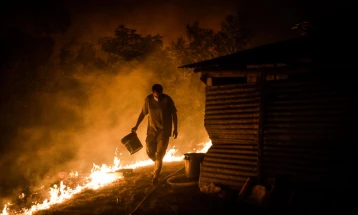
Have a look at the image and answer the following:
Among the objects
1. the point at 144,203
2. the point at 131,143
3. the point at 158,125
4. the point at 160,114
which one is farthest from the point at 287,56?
the point at 131,143

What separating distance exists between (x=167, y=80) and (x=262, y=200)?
1783 cm

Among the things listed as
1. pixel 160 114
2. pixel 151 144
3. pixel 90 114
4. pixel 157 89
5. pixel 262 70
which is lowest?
pixel 151 144

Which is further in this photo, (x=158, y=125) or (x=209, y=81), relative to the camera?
(x=158, y=125)

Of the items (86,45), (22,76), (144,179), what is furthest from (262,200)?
(86,45)

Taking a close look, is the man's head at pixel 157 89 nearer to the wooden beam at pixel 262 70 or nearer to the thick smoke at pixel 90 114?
the wooden beam at pixel 262 70

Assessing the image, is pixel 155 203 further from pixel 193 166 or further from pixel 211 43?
pixel 211 43

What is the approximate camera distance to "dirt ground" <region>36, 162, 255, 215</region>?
6.49 metres

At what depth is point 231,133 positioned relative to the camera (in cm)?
749

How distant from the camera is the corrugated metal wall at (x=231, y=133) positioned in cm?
711

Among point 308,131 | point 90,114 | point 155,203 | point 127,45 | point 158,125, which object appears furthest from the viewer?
point 127,45

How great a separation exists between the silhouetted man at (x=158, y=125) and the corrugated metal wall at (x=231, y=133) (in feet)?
4.56

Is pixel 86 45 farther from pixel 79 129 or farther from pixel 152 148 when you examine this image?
pixel 152 148

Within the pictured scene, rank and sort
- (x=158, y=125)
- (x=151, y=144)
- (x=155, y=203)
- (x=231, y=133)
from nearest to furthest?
(x=155, y=203), (x=231, y=133), (x=158, y=125), (x=151, y=144)

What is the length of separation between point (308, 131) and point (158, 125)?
4.27m
